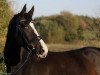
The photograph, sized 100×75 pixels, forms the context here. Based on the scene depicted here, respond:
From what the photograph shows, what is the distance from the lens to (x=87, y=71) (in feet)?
23.6

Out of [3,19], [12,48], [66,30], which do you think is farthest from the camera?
[66,30]

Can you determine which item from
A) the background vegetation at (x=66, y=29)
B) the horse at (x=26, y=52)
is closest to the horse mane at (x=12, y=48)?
the horse at (x=26, y=52)

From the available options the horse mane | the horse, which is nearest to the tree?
the horse

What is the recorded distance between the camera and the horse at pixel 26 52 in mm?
6355

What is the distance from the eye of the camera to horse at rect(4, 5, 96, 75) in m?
6.35

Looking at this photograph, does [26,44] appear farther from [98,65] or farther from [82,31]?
[82,31]

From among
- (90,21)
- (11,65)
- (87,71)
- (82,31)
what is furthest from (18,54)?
(90,21)

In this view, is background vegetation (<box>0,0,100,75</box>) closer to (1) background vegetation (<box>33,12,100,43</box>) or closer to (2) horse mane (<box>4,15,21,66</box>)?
(1) background vegetation (<box>33,12,100,43</box>)

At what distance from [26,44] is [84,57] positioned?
5.31 feet

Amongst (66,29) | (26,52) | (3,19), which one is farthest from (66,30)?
(26,52)

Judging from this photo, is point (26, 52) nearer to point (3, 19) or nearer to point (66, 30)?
point (3, 19)

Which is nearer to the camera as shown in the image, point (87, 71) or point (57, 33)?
point (87, 71)

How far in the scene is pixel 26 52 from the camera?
21.6 feet

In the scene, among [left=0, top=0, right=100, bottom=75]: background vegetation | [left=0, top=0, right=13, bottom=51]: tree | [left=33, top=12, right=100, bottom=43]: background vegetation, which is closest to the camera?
[left=0, top=0, right=13, bottom=51]: tree
